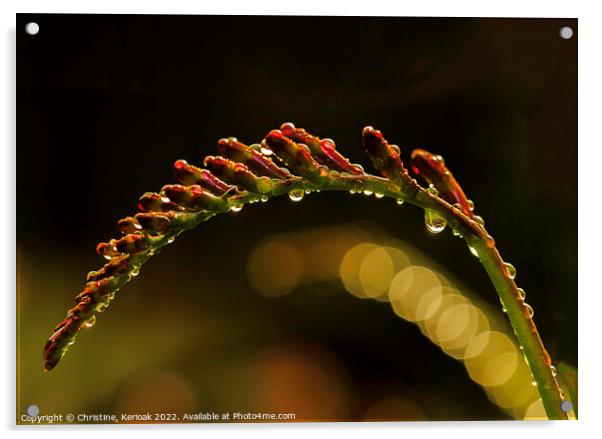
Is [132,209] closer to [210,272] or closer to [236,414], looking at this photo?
[210,272]

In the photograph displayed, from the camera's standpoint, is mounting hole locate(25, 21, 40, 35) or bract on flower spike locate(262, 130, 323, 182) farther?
mounting hole locate(25, 21, 40, 35)

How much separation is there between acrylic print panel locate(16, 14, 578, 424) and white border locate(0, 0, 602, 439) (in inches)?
0.7

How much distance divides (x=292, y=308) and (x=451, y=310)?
0.90 feet

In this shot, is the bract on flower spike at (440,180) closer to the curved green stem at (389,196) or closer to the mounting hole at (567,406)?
the curved green stem at (389,196)

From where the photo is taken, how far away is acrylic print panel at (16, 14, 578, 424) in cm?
107

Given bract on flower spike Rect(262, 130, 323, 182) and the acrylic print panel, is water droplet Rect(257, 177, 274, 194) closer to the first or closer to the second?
bract on flower spike Rect(262, 130, 323, 182)

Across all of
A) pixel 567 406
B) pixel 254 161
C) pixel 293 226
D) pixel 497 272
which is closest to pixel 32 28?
pixel 293 226

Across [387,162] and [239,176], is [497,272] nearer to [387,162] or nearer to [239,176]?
[387,162]

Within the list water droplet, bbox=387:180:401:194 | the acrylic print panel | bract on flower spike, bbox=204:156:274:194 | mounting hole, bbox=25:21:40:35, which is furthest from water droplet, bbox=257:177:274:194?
mounting hole, bbox=25:21:40:35

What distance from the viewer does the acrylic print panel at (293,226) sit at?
1.07 metres

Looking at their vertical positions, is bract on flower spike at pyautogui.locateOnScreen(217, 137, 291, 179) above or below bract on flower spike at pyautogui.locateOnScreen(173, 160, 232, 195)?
above
